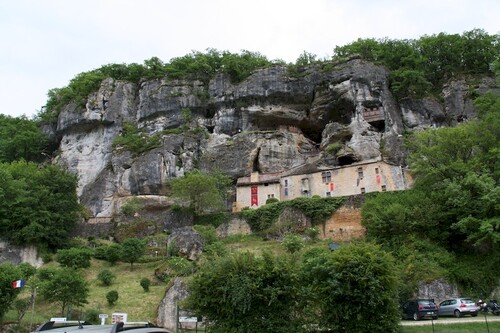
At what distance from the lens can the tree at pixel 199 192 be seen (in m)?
40.0

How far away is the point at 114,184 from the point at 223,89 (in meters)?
17.0

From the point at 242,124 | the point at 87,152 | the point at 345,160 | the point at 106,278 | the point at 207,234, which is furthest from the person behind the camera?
the point at 87,152

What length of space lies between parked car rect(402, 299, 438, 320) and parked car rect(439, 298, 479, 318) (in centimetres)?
89

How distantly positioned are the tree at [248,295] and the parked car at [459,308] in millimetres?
9573

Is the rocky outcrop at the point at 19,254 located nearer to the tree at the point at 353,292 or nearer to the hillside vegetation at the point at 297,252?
the hillside vegetation at the point at 297,252

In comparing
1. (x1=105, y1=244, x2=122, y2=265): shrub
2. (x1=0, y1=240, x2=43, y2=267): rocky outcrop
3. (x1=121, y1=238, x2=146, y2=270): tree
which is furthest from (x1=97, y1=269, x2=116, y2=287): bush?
(x1=0, y1=240, x2=43, y2=267): rocky outcrop

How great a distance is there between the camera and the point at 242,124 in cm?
5097

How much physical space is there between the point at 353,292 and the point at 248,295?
3459 millimetres

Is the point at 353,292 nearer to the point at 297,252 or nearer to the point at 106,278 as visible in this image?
the point at 297,252

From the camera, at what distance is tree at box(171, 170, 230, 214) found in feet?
131

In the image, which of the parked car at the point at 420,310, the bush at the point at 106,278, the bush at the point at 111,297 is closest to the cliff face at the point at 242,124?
the bush at the point at 106,278

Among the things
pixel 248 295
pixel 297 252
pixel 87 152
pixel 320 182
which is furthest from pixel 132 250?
pixel 87 152

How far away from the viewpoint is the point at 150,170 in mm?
45688

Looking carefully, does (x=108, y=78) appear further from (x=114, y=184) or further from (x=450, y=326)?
(x=450, y=326)
